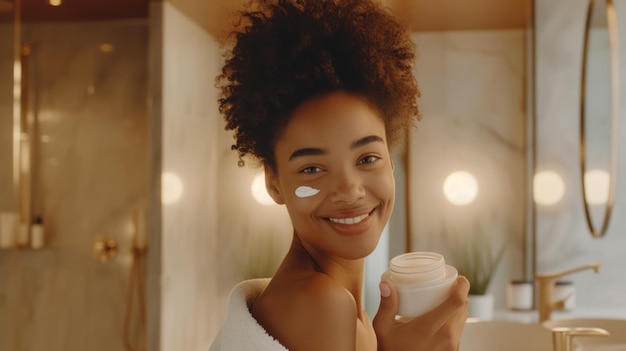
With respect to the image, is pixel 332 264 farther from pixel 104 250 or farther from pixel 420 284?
pixel 104 250

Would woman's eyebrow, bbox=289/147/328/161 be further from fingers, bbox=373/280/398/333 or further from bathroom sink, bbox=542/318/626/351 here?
bathroom sink, bbox=542/318/626/351

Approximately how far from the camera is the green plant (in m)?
1.80

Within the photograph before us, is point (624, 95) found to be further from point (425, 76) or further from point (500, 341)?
point (500, 341)

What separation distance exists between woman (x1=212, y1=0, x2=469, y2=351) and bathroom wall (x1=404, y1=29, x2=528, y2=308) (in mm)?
1401

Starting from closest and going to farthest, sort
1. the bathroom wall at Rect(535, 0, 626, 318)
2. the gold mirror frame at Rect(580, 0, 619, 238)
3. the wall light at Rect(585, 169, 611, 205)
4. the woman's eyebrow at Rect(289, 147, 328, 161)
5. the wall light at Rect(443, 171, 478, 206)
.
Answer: the woman's eyebrow at Rect(289, 147, 328, 161)
the gold mirror frame at Rect(580, 0, 619, 238)
the wall light at Rect(585, 169, 611, 205)
the bathroom wall at Rect(535, 0, 626, 318)
the wall light at Rect(443, 171, 478, 206)

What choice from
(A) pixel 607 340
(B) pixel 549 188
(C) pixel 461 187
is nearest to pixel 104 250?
(C) pixel 461 187

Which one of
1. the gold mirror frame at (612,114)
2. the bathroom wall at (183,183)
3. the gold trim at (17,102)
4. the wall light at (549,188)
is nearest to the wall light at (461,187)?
the wall light at (549,188)

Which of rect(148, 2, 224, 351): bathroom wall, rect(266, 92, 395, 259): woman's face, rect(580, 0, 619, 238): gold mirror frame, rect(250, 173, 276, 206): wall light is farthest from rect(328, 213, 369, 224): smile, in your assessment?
rect(250, 173, 276, 206): wall light

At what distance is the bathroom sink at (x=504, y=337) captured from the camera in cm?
63

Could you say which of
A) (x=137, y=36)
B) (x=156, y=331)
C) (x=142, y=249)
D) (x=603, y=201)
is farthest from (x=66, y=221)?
(x=603, y=201)

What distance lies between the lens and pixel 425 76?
1808 millimetres

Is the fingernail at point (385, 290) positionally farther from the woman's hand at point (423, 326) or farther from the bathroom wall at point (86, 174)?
the bathroom wall at point (86, 174)

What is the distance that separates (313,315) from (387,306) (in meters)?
0.04

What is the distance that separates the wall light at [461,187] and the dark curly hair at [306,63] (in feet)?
4.62
